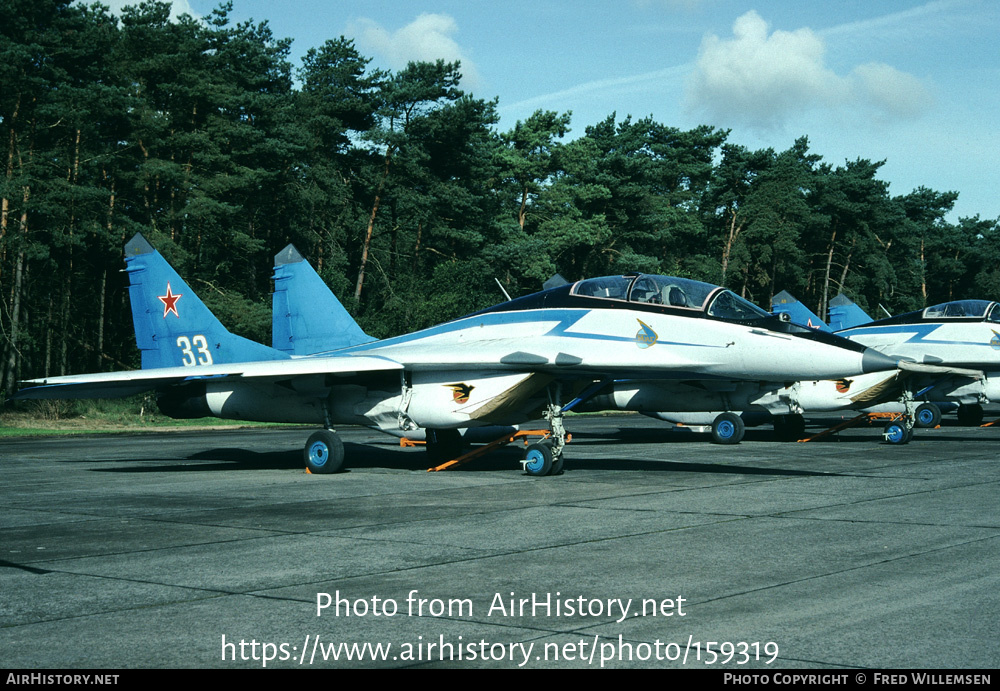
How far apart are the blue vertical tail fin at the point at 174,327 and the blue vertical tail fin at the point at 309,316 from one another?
1430 millimetres

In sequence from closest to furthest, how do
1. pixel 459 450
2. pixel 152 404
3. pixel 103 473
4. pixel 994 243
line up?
pixel 103 473 → pixel 459 450 → pixel 152 404 → pixel 994 243

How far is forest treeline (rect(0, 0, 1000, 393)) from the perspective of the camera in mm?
38406

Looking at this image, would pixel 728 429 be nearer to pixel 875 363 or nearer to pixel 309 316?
pixel 875 363

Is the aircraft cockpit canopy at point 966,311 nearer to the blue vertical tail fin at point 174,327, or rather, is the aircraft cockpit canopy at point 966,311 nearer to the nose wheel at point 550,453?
the nose wheel at point 550,453

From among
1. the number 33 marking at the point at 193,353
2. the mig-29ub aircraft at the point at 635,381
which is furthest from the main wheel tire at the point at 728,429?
the number 33 marking at the point at 193,353

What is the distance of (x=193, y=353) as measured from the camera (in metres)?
16.6

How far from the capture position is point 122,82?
136ft

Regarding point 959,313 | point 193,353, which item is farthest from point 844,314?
point 193,353

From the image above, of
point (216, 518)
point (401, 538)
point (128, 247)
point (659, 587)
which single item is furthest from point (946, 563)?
point (128, 247)

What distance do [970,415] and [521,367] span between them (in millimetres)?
19452

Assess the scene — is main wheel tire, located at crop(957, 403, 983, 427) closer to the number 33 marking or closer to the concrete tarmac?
the concrete tarmac

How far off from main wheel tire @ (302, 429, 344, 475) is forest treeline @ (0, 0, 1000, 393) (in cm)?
2616

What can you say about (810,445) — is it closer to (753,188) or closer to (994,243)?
(753,188)
